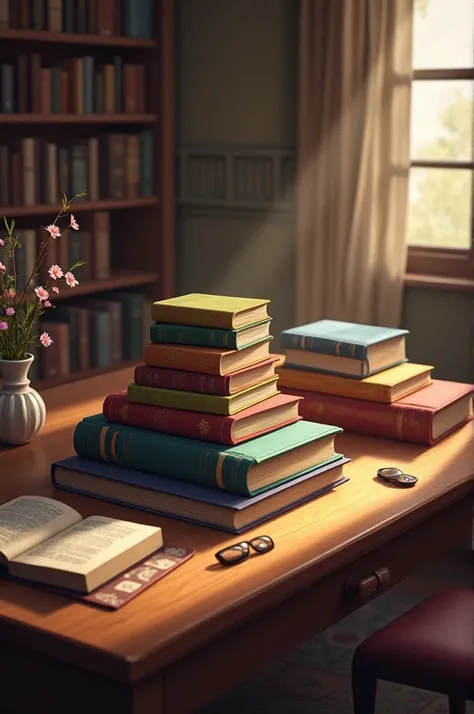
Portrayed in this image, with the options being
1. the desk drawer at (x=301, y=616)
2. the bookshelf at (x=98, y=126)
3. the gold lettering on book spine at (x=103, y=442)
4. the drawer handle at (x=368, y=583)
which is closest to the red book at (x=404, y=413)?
the desk drawer at (x=301, y=616)

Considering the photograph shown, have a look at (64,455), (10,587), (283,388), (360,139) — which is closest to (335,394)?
(283,388)

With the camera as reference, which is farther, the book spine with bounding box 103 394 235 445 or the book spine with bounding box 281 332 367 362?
the book spine with bounding box 281 332 367 362

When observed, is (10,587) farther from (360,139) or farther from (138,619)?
(360,139)

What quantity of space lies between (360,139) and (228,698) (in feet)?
8.43

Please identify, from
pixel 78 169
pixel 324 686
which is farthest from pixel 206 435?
pixel 78 169

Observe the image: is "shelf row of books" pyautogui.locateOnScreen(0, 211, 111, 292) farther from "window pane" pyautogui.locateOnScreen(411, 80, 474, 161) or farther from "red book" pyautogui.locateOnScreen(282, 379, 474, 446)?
"red book" pyautogui.locateOnScreen(282, 379, 474, 446)

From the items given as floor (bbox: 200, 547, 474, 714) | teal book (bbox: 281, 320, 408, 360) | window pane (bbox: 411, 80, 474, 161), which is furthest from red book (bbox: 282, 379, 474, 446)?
window pane (bbox: 411, 80, 474, 161)

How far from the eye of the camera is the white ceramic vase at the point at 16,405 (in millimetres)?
2242

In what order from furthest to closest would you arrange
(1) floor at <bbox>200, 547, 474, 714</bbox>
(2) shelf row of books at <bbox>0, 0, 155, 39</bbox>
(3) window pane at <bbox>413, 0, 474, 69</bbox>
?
1. (2) shelf row of books at <bbox>0, 0, 155, 39</bbox>
2. (3) window pane at <bbox>413, 0, 474, 69</bbox>
3. (1) floor at <bbox>200, 547, 474, 714</bbox>

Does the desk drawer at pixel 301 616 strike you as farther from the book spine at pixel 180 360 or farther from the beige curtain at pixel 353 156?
the beige curtain at pixel 353 156

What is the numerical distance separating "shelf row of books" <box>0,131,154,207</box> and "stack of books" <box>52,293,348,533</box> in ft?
9.26

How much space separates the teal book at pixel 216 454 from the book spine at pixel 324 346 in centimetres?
40

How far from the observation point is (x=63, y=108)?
4.81 metres

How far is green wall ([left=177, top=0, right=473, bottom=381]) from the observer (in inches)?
195
